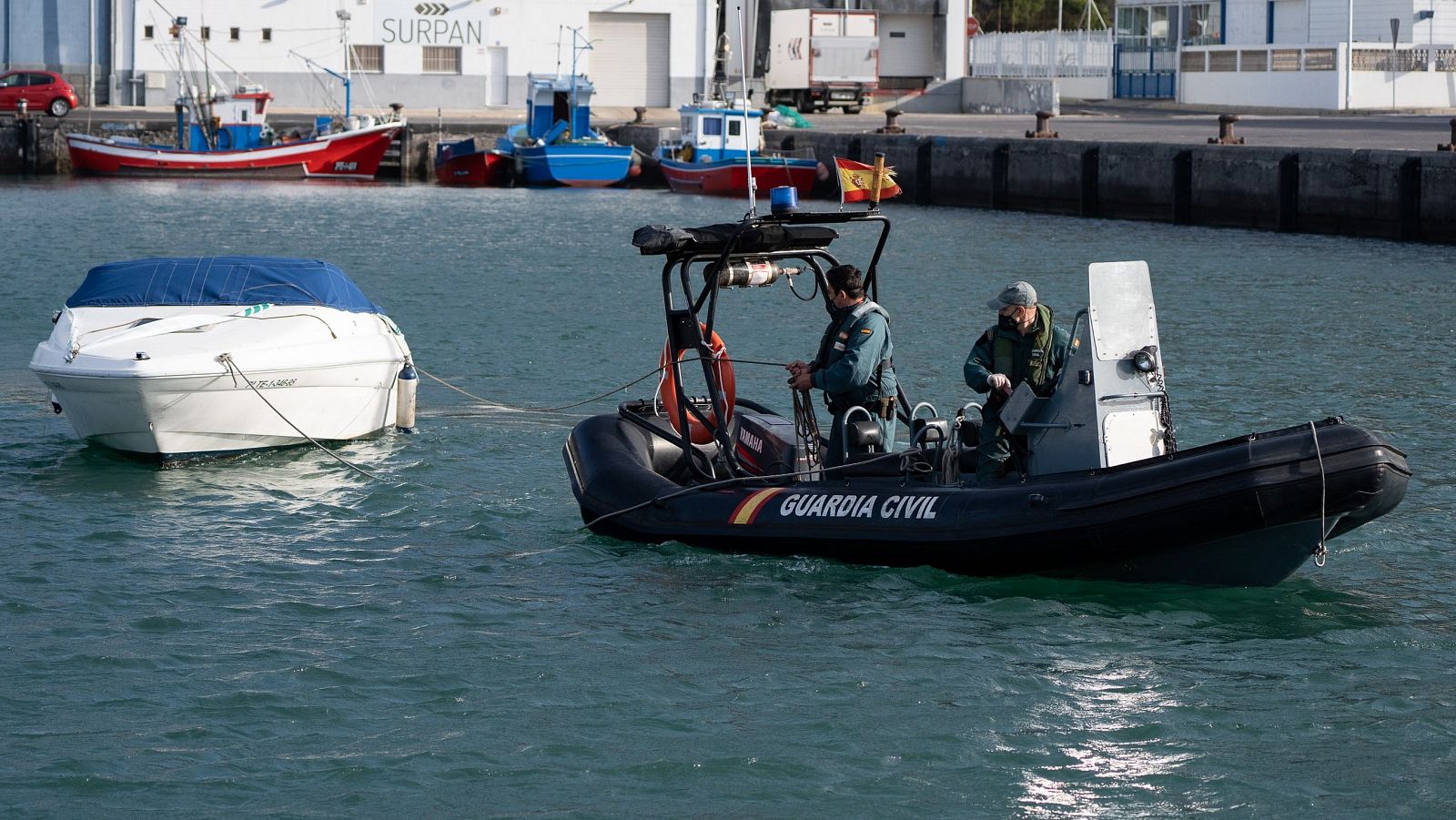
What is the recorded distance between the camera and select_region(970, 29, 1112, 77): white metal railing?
2434 inches

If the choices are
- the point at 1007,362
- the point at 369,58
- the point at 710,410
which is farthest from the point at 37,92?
the point at 1007,362

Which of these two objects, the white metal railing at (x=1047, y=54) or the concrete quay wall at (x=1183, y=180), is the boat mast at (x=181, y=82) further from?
the white metal railing at (x=1047, y=54)

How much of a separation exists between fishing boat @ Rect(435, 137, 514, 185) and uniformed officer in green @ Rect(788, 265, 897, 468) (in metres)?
35.7

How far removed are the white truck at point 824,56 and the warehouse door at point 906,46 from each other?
3.06 m

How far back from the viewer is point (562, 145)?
44.2m

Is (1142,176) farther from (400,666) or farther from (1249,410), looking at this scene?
(400,666)

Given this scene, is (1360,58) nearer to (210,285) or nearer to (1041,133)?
(1041,133)

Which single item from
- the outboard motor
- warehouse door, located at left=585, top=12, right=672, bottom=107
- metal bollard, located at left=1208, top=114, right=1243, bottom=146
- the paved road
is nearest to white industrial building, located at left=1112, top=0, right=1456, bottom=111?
the paved road

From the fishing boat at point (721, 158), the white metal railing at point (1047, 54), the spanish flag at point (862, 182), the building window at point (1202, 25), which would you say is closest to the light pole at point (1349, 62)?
the building window at point (1202, 25)

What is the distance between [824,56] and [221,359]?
154 ft

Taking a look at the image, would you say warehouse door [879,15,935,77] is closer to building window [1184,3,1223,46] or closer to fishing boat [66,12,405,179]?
building window [1184,3,1223,46]

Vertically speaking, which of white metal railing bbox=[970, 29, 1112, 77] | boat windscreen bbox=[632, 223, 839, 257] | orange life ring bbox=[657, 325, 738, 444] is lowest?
orange life ring bbox=[657, 325, 738, 444]

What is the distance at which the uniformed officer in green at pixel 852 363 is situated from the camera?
9336 millimetres

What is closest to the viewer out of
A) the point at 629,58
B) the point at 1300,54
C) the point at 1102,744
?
the point at 1102,744
